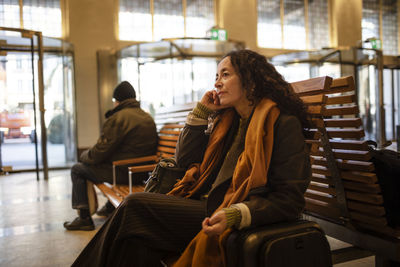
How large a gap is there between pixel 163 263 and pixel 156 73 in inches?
354

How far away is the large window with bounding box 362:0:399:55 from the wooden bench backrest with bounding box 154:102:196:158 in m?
13.1

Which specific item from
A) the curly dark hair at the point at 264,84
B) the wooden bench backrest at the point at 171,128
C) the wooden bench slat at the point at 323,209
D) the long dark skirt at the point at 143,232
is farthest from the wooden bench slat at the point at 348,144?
the wooden bench backrest at the point at 171,128

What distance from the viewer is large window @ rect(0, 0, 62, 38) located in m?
10.4

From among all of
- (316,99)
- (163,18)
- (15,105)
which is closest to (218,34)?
(163,18)

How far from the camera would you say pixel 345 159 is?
196 centimetres

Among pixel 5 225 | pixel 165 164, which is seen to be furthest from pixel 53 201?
pixel 165 164

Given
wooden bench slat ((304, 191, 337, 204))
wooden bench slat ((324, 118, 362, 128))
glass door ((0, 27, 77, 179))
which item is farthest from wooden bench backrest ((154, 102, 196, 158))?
glass door ((0, 27, 77, 179))

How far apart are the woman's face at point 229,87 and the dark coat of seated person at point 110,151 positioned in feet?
7.32

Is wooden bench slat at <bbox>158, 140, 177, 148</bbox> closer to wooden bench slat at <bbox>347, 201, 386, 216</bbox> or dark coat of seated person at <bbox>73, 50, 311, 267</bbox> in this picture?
dark coat of seated person at <bbox>73, 50, 311, 267</bbox>

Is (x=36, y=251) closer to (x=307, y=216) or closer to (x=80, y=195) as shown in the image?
(x=80, y=195)

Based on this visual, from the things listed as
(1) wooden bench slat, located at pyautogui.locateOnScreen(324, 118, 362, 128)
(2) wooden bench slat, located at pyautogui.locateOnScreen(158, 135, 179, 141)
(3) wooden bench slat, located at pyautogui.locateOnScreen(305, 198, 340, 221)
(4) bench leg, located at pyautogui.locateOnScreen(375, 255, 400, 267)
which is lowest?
(4) bench leg, located at pyautogui.locateOnScreen(375, 255, 400, 267)

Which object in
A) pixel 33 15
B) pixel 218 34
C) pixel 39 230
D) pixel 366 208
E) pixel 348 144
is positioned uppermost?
pixel 33 15

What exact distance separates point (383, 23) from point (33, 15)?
13864 mm

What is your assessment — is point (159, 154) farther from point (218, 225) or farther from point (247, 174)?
point (218, 225)
